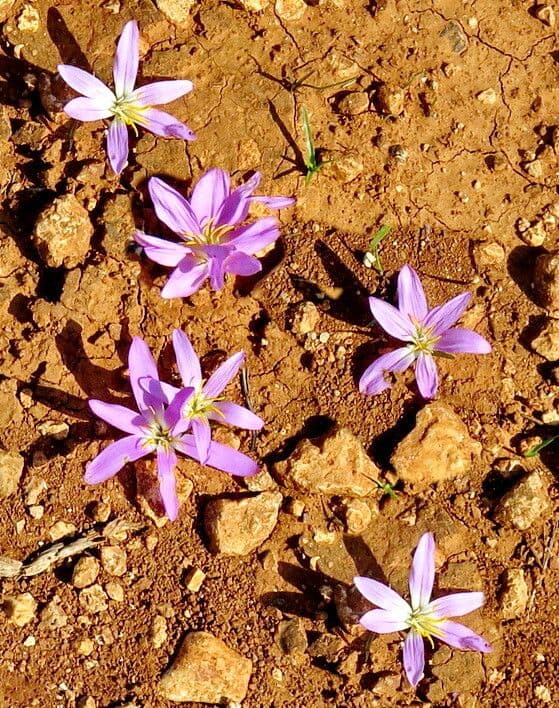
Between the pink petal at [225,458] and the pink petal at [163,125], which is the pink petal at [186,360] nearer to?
the pink petal at [225,458]

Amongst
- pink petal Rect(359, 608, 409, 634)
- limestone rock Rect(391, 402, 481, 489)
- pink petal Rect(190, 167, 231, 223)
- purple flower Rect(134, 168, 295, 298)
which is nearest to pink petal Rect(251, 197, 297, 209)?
purple flower Rect(134, 168, 295, 298)

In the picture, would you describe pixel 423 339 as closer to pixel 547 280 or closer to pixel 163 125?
pixel 547 280

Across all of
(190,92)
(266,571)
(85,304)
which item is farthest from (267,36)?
(266,571)

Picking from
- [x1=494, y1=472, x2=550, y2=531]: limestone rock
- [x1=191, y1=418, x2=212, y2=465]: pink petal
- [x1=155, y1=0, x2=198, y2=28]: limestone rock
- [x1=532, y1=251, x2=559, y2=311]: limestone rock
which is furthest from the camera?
[x1=155, y1=0, x2=198, y2=28]: limestone rock

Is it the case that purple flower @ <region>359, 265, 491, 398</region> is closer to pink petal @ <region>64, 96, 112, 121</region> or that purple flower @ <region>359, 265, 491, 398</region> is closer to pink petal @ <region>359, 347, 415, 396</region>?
pink petal @ <region>359, 347, 415, 396</region>

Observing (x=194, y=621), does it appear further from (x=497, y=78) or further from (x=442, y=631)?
(x=497, y=78)

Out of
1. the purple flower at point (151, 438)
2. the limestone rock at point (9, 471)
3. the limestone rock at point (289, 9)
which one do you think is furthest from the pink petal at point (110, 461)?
the limestone rock at point (289, 9)
